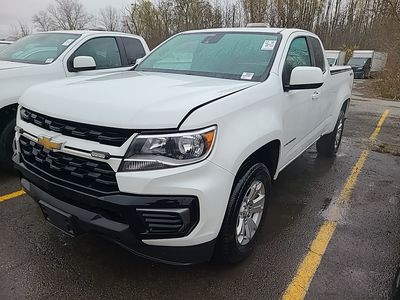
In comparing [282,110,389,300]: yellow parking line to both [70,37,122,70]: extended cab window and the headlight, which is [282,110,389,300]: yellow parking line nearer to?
the headlight

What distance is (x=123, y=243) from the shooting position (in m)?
2.20

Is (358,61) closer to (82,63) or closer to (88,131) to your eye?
(82,63)

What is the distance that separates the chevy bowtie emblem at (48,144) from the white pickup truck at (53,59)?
2005mm

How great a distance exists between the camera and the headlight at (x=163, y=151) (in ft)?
6.75

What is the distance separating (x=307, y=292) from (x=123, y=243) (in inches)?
53.2

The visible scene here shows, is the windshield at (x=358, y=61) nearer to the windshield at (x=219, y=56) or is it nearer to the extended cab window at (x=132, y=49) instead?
the extended cab window at (x=132, y=49)

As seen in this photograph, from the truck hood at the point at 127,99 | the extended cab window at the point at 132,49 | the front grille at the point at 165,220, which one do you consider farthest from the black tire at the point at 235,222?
the extended cab window at the point at 132,49

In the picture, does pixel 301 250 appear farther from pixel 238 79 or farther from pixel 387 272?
pixel 238 79

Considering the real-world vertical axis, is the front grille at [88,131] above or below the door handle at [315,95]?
above

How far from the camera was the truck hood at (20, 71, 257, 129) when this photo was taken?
2.09m

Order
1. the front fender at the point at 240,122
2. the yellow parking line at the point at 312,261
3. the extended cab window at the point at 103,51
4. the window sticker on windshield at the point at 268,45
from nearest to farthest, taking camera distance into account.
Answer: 1. the front fender at the point at 240,122
2. the yellow parking line at the point at 312,261
3. the window sticker on windshield at the point at 268,45
4. the extended cab window at the point at 103,51

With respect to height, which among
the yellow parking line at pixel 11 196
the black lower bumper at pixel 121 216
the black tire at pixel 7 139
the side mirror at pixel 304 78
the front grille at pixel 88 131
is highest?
the side mirror at pixel 304 78

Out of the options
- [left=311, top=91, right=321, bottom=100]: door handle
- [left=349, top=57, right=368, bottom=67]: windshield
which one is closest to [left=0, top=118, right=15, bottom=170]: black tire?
[left=311, top=91, right=321, bottom=100]: door handle

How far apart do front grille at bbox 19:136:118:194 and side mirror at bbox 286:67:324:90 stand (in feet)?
5.92
